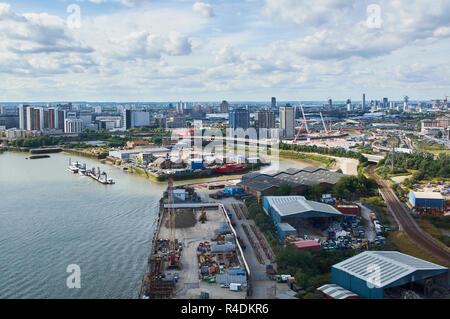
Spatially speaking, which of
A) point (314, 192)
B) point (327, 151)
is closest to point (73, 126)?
point (327, 151)

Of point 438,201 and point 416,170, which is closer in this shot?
point 438,201

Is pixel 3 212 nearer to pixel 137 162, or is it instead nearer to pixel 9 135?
pixel 137 162

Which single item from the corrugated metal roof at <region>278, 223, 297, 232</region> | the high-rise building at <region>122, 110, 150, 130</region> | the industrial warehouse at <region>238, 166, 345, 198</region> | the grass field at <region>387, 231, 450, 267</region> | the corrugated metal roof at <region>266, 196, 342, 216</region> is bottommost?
the grass field at <region>387, 231, 450, 267</region>

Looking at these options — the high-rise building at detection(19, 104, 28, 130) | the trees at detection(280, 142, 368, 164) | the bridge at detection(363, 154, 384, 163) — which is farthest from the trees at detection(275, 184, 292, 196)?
the high-rise building at detection(19, 104, 28, 130)

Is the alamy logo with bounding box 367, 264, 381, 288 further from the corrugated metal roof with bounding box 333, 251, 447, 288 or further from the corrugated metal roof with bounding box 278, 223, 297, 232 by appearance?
the corrugated metal roof with bounding box 278, 223, 297, 232

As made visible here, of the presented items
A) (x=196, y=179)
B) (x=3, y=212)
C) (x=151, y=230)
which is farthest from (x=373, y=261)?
(x=196, y=179)
